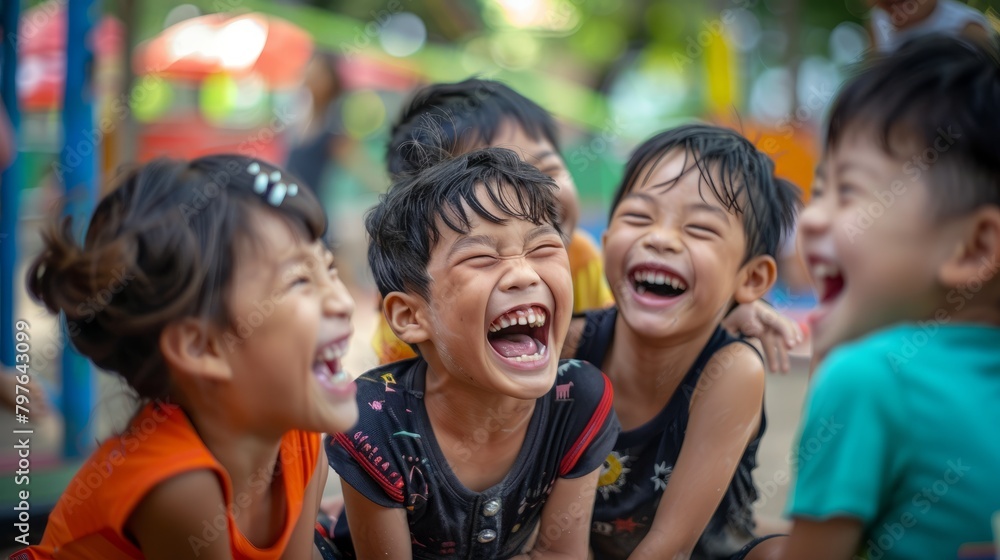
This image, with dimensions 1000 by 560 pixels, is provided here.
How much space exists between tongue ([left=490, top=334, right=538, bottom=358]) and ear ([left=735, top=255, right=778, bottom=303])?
2.10ft

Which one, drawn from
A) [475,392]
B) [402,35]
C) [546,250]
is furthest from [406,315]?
[402,35]

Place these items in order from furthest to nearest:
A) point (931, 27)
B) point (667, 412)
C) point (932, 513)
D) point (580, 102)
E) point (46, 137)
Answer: point (580, 102) → point (46, 137) → point (931, 27) → point (667, 412) → point (932, 513)

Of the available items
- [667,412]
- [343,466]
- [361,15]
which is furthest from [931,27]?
[361,15]

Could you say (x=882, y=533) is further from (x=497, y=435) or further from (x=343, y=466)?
(x=343, y=466)

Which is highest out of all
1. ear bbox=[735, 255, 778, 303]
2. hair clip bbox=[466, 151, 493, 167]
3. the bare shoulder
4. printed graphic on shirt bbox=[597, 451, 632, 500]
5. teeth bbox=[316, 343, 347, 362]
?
hair clip bbox=[466, 151, 493, 167]

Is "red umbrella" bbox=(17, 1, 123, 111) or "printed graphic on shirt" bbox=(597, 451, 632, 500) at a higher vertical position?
"red umbrella" bbox=(17, 1, 123, 111)

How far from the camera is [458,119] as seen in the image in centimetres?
262

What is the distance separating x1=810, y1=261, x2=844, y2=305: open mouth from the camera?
1.57m

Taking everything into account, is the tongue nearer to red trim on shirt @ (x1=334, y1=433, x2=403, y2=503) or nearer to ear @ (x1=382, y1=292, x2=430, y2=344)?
ear @ (x1=382, y1=292, x2=430, y2=344)

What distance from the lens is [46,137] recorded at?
10.7 metres

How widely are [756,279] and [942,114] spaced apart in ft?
3.08

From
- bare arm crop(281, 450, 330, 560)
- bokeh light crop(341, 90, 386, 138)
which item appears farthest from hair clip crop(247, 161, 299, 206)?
bokeh light crop(341, 90, 386, 138)

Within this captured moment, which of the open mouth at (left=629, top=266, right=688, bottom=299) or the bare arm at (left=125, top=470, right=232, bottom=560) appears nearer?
the bare arm at (left=125, top=470, right=232, bottom=560)

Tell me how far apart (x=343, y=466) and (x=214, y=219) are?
0.64 metres
